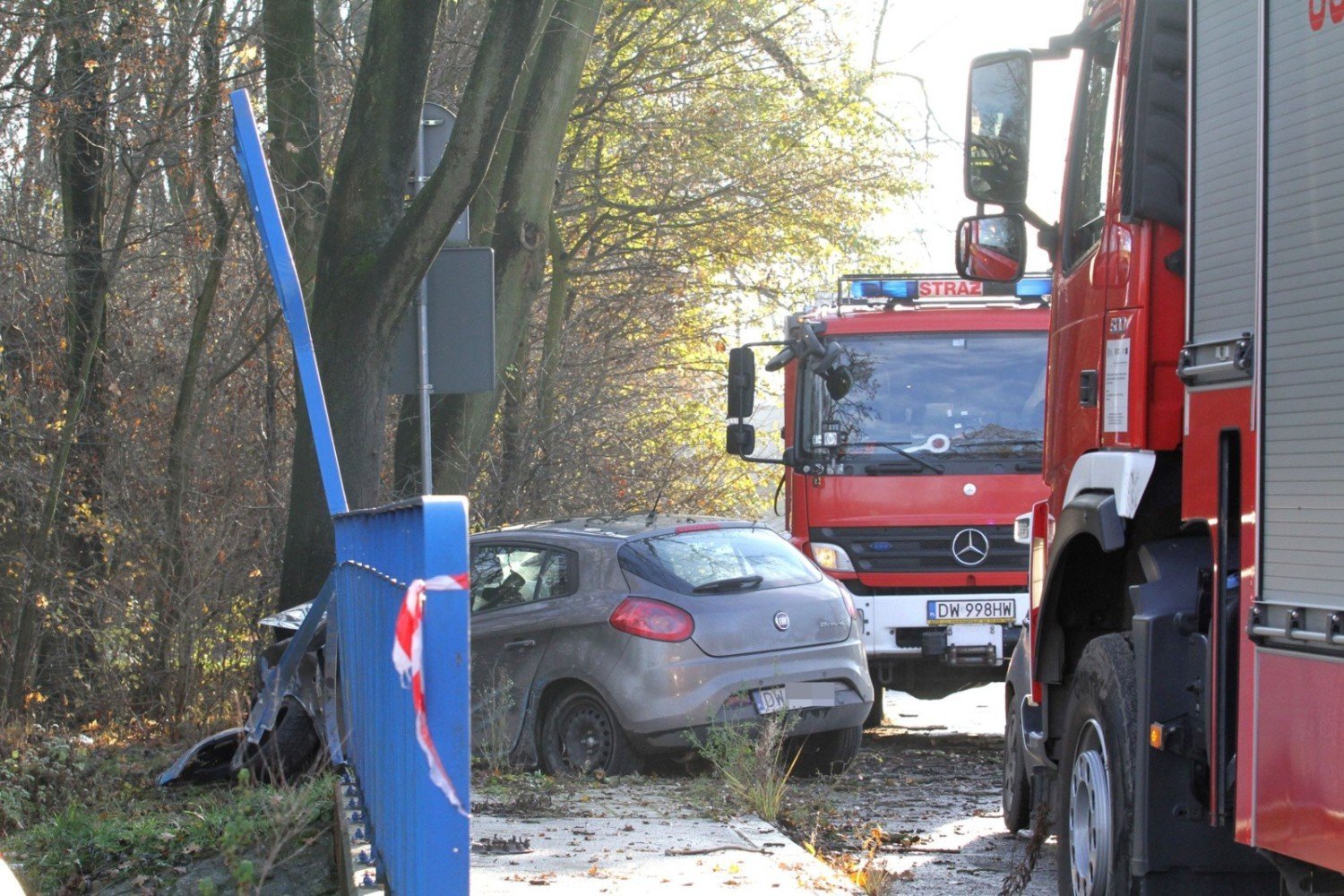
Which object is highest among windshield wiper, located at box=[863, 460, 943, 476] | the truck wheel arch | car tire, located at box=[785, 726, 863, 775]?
windshield wiper, located at box=[863, 460, 943, 476]

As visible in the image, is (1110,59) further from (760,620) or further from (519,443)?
(519,443)

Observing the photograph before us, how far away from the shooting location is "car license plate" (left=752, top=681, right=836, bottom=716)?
9.28 meters

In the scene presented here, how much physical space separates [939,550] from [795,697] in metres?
3.08

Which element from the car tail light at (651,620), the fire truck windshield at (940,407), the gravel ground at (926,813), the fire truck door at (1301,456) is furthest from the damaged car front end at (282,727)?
the fire truck windshield at (940,407)

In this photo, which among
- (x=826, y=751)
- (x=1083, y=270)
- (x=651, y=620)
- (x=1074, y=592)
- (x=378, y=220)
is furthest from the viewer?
(x=378, y=220)

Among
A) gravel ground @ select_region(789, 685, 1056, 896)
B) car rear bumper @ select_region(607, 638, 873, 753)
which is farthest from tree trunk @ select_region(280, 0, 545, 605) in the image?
gravel ground @ select_region(789, 685, 1056, 896)

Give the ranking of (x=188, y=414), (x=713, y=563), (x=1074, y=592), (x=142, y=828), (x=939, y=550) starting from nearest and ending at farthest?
(x=1074, y=592), (x=142, y=828), (x=713, y=563), (x=939, y=550), (x=188, y=414)

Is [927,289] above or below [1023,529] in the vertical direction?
above

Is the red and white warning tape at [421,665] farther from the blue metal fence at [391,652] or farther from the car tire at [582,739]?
the car tire at [582,739]

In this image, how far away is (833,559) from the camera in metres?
12.2

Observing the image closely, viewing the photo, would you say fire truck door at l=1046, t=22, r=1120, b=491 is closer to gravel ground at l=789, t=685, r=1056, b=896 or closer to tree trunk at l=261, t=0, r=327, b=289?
gravel ground at l=789, t=685, r=1056, b=896

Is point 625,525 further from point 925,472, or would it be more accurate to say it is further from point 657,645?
point 925,472

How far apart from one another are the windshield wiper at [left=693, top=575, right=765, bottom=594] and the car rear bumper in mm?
406

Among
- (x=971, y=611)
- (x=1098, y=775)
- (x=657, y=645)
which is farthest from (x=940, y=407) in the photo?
(x=1098, y=775)
